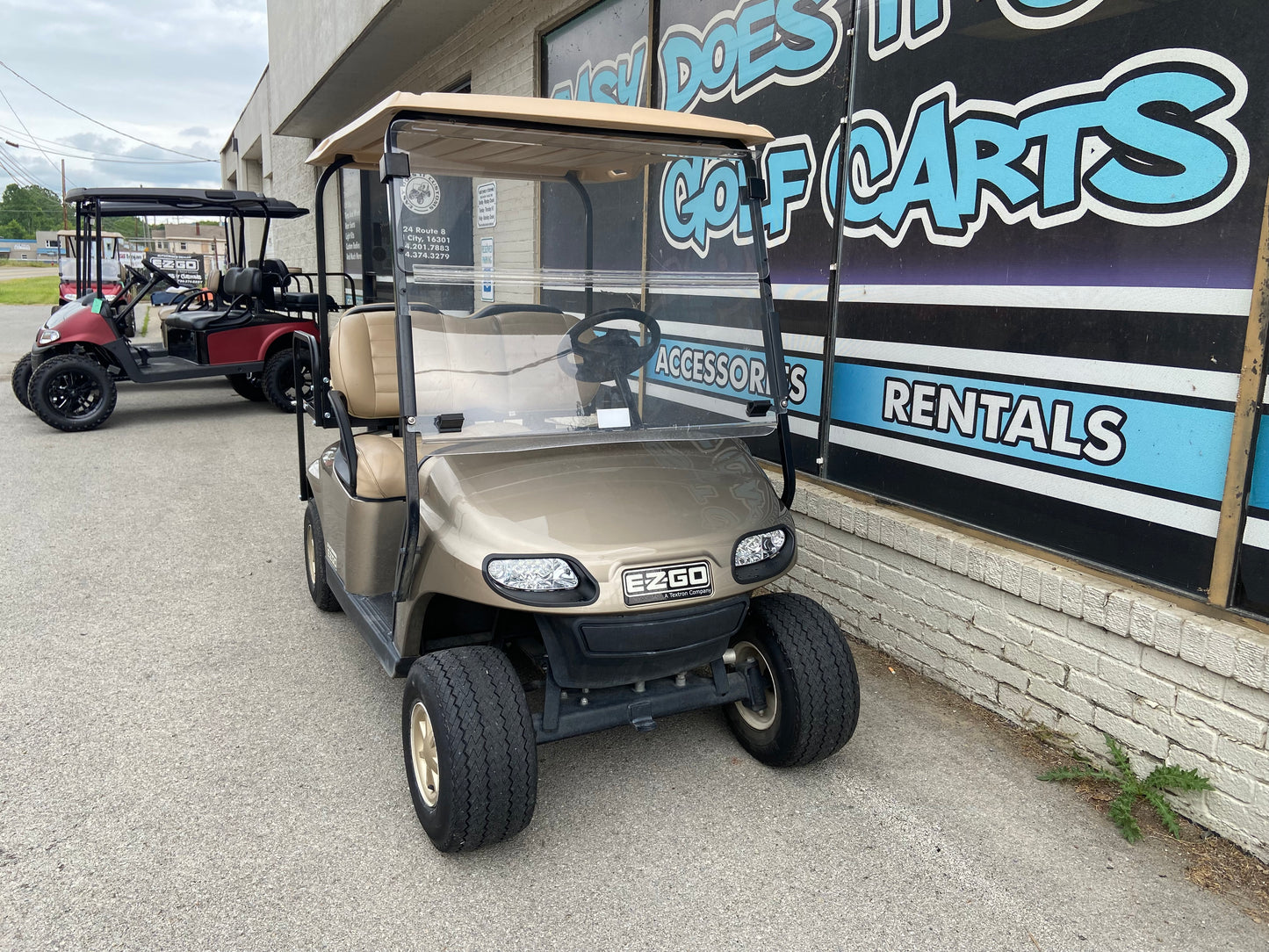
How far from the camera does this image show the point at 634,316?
298cm

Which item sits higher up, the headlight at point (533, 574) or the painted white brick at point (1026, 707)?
the headlight at point (533, 574)

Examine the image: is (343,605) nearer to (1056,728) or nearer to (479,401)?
(479,401)

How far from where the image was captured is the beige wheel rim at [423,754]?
2.50 metres

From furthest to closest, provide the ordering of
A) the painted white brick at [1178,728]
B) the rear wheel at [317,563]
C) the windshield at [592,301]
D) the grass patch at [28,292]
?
the grass patch at [28,292] → the rear wheel at [317,563] → the windshield at [592,301] → the painted white brick at [1178,728]

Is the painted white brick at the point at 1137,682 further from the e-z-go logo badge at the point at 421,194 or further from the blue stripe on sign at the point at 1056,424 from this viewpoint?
the e-z-go logo badge at the point at 421,194

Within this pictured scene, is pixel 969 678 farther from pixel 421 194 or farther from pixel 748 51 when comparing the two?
pixel 748 51

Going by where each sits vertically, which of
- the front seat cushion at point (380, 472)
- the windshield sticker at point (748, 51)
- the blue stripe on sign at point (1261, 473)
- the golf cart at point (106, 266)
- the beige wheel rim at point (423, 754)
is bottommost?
the beige wheel rim at point (423, 754)

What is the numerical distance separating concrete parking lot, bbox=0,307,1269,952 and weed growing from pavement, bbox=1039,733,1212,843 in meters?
0.07

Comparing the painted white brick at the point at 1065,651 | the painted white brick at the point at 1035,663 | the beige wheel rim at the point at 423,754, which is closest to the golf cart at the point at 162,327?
the beige wheel rim at the point at 423,754

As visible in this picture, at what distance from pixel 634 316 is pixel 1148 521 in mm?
1734

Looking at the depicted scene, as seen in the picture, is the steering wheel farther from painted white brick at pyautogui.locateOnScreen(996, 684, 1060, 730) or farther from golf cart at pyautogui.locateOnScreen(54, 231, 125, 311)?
golf cart at pyautogui.locateOnScreen(54, 231, 125, 311)

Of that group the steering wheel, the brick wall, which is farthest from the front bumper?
the brick wall

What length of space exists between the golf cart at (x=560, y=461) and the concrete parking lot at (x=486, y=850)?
0.66ft

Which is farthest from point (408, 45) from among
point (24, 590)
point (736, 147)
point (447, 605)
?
point (447, 605)
